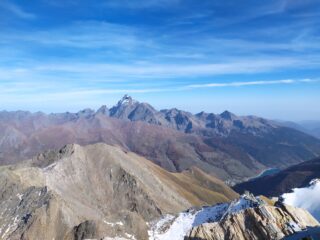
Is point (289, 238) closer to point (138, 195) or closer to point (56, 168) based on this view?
point (138, 195)

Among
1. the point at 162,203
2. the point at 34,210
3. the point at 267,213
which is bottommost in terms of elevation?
the point at 162,203

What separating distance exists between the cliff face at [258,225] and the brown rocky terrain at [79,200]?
57474 mm

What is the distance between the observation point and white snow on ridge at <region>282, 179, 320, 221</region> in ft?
373

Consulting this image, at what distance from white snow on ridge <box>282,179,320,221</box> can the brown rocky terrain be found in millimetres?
48817

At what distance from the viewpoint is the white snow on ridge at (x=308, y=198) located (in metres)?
114

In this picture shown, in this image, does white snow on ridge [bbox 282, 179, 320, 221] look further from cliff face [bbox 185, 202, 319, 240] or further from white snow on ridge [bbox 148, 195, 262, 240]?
cliff face [bbox 185, 202, 319, 240]

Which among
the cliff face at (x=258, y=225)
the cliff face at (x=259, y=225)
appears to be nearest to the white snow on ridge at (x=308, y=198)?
the cliff face at (x=259, y=225)

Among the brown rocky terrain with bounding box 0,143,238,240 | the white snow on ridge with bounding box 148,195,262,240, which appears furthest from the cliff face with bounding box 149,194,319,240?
the brown rocky terrain with bounding box 0,143,238,240

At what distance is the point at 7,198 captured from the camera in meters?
147

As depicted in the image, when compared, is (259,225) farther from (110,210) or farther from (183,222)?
(110,210)

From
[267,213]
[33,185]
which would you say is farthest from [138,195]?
[267,213]

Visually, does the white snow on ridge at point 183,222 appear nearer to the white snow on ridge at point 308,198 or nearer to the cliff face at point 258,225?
the white snow on ridge at point 308,198

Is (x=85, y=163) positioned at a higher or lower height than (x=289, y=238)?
lower

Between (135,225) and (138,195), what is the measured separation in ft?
137
